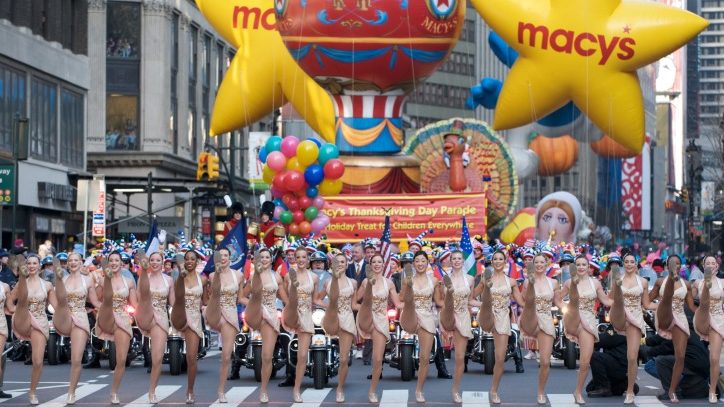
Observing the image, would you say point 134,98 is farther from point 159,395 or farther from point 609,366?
point 609,366

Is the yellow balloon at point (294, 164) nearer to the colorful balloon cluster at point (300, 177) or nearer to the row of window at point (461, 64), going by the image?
the colorful balloon cluster at point (300, 177)

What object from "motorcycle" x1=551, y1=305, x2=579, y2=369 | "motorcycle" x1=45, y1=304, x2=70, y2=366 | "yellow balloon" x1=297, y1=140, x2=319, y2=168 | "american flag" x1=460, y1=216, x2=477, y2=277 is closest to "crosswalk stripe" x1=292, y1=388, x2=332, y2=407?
"motorcycle" x1=551, y1=305, x2=579, y2=369

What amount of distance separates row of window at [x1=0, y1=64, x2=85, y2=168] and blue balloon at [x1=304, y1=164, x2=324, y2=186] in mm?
11856

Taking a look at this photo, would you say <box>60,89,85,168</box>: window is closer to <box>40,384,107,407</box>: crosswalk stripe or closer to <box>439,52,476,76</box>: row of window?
<box>40,384,107,407</box>: crosswalk stripe

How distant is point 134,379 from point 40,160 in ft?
91.9

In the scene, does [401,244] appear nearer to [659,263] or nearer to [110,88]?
[659,263]

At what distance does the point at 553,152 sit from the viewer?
52719 mm

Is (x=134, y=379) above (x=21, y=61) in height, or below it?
below

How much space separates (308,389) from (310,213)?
14.2 meters

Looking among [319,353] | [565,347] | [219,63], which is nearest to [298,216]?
[565,347]

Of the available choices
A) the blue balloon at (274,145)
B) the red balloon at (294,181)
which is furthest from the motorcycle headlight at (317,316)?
the blue balloon at (274,145)

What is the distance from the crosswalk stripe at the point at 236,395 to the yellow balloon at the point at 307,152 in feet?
45.7

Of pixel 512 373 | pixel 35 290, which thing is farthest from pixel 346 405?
pixel 512 373

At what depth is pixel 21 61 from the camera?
152 feet
